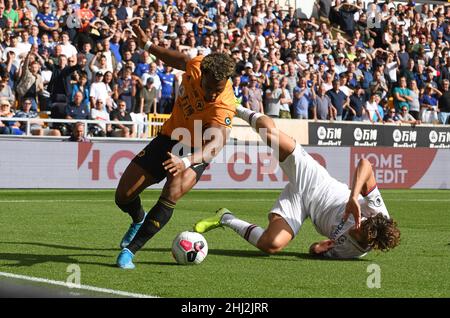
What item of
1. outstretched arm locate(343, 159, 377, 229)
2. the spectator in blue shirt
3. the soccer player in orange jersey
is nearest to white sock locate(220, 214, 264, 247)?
the soccer player in orange jersey

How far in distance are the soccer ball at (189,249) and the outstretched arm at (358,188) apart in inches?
59.8

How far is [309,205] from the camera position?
10125mm

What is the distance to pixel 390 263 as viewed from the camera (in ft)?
32.5

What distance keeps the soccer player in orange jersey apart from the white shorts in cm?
86

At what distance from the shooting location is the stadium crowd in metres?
22.7

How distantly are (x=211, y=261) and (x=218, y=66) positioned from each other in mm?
2096

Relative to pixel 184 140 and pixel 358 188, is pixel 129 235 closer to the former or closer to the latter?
pixel 184 140

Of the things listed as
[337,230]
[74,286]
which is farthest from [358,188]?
[74,286]

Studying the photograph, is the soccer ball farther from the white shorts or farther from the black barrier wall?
the black barrier wall

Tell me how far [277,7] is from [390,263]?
22.8m

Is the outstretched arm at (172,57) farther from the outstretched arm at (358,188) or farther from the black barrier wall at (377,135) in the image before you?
the black barrier wall at (377,135)

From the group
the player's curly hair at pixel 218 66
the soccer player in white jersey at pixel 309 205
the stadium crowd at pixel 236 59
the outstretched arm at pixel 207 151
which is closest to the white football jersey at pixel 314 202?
the soccer player in white jersey at pixel 309 205
